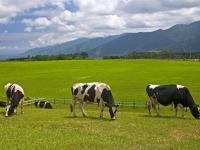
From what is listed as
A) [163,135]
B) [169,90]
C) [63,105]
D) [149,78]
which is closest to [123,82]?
[149,78]

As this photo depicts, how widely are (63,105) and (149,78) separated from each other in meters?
35.3

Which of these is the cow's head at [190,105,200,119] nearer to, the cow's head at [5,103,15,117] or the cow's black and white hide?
the cow's head at [5,103,15,117]

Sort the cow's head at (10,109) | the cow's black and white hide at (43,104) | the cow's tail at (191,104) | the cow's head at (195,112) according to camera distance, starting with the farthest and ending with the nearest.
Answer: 1. the cow's black and white hide at (43,104)
2. the cow's head at (195,112)
3. the cow's tail at (191,104)
4. the cow's head at (10,109)

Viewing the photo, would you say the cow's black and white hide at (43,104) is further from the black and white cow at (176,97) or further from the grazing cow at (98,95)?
the black and white cow at (176,97)

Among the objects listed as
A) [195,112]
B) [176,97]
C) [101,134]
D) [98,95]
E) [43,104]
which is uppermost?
[98,95]

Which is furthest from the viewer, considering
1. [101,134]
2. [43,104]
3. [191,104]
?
[43,104]

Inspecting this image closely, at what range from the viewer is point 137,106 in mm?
50844

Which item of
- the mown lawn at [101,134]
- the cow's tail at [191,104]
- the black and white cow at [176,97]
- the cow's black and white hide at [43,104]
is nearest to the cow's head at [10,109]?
the mown lawn at [101,134]

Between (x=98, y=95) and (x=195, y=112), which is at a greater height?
(x=98, y=95)

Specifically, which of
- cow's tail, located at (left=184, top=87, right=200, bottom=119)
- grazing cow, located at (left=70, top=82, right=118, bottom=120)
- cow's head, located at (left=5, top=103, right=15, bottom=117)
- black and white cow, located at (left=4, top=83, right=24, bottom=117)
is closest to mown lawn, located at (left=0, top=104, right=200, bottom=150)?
grazing cow, located at (left=70, top=82, right=118, bottom=120)

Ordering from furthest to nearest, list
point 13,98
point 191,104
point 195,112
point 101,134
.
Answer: point 13,98 < point 195,112 < point 191,104 < point 101,134

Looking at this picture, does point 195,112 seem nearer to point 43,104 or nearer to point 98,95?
point 98,95

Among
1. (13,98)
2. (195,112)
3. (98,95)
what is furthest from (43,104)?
(195,112)

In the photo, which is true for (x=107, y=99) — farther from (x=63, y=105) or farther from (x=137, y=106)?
(x=63, y=105)
